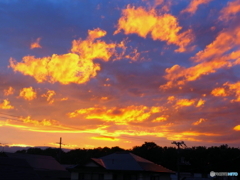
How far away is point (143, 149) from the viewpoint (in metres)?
111

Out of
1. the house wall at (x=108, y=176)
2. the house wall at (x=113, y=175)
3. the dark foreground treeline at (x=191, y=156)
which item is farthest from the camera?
the dark foreground treeline at (x=191, y=156)

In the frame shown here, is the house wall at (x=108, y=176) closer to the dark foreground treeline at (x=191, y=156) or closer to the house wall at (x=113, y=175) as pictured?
the house wall at (x=113, y=175)

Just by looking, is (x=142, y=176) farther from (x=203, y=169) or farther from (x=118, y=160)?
(x=203, y=169)

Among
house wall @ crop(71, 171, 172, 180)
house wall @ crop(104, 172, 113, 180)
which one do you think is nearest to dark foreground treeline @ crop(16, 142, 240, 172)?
house wall @ crop(71, 171, 172, 180)

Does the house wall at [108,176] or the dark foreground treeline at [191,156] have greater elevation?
the dark foreground treeline at [191,156]

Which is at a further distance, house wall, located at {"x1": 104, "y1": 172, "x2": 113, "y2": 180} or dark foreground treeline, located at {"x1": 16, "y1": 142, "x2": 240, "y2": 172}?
dark foreground treeline, located at {"x1": 16, "y1": 142, "x2": 240, "y2": 172}

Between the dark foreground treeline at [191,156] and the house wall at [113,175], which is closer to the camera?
the house wall at [113,175]

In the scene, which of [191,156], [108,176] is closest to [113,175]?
[108,176]

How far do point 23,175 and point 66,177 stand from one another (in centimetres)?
4100

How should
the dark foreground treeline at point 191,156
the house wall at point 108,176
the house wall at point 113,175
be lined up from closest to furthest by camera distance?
the house wall at point 108,176 < the house wall at point 113,175 < the dark foreground treeline at point 191,156

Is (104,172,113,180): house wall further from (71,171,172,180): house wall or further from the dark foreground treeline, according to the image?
the dark foreground treeline

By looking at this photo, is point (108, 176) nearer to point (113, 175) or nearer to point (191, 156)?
point (113, 175)

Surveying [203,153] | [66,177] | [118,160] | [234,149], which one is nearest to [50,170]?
[66,177]

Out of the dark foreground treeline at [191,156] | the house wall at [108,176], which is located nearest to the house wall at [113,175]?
the house wall at [108,176]
